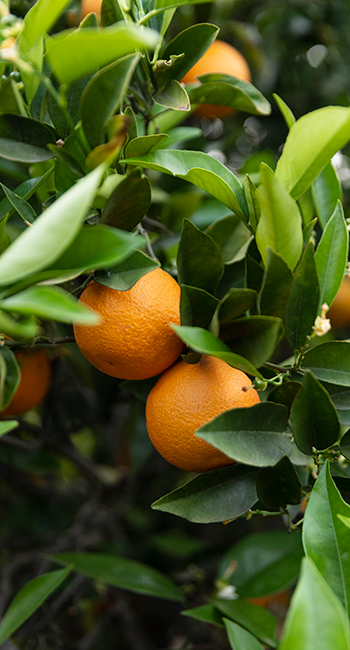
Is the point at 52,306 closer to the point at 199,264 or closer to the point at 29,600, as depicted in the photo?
the point at 199,264

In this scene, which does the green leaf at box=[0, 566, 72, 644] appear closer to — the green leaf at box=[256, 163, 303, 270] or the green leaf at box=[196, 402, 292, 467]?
the green leaf at box=[196, 402, 292, 467]

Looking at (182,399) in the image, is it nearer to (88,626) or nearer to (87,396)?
(87,396)

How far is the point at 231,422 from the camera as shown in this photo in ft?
1.70

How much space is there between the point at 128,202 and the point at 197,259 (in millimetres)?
112

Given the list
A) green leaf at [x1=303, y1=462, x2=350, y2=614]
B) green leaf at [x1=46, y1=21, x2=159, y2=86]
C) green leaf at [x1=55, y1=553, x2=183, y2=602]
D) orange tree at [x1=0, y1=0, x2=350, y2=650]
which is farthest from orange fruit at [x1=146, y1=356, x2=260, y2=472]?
green leaf at [x1=55, y1=553, x2=183, y2=602]

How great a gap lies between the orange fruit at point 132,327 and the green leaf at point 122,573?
22.0 inches

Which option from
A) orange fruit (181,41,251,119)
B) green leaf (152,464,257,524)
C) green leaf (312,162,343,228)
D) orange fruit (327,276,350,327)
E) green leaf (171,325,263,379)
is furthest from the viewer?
orange fruit (327,276,350,327)

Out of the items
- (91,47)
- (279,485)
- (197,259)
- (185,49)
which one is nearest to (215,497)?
(279,485)

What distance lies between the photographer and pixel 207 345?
1.67ft

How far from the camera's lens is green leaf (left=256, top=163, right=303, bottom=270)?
1.78 feet

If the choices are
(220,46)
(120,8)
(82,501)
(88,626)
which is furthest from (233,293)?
(88,626)

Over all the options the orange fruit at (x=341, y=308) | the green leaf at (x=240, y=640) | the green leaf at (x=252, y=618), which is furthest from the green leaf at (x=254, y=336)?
the orange fruit at (x=341, y=308)

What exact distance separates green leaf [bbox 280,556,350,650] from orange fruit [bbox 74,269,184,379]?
0.32 m

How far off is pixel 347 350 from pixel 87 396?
1.12 meters
